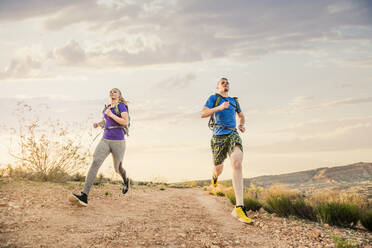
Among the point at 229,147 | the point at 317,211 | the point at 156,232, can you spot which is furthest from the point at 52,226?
the point at 317,211

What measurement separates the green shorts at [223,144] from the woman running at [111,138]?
2.08 meters

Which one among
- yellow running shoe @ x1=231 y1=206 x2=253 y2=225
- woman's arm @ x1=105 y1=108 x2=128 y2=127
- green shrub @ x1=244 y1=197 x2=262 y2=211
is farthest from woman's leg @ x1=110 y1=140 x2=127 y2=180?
green shrub @ x1=244 y1=197 x2=262 y2=211

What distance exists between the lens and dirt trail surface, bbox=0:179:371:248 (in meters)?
5.05

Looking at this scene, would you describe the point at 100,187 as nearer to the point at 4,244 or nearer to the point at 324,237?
the point at 4,244

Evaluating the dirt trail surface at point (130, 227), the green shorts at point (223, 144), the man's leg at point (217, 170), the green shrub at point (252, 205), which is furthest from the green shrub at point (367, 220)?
the man's leg at point (217, 170)

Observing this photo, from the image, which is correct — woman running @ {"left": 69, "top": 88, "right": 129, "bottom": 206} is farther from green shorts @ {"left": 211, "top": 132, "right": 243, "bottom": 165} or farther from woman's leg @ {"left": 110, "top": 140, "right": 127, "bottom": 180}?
green shorts @ {"left": 211, "top": 132, "right": 243, "bottom": 165}

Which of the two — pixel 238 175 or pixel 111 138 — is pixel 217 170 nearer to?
pixel 238 175

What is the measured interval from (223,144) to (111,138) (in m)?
2.60

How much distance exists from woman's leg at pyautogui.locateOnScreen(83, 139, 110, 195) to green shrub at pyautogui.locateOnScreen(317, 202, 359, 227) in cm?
500

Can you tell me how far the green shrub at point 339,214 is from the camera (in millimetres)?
6829

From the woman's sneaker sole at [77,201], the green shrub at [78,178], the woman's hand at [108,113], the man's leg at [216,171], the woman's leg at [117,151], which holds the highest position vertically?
the woman's hand at [108,113]

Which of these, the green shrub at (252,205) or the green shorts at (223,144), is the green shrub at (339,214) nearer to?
the green shrub at (252,205)

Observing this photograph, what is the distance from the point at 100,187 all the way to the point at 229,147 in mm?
5758

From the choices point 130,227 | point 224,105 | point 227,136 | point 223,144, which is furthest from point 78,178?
point 224,105
